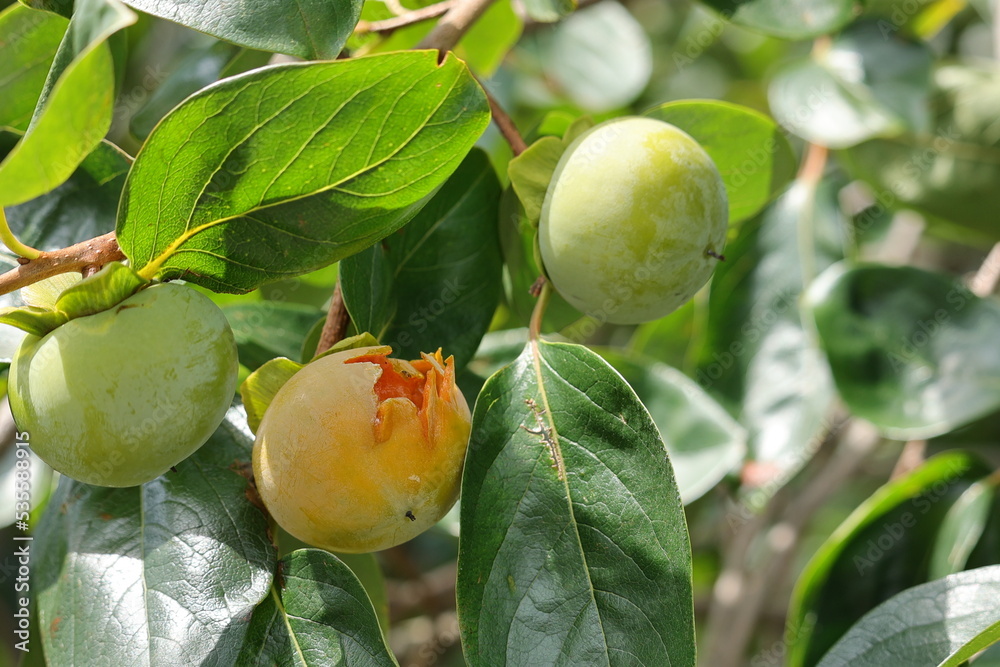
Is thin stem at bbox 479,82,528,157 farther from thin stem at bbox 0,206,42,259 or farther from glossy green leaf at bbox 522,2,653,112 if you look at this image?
glossy green leaf at bbox 522,2,653,112

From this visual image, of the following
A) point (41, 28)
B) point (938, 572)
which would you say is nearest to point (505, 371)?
point (41, 28)

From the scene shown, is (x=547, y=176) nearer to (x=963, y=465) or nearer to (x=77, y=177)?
(x=77, y=177)

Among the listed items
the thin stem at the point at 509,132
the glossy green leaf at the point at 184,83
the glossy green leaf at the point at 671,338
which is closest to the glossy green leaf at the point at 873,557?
the glossy green leaf at the point at 671,338

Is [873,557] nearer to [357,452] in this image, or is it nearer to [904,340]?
[904,340]

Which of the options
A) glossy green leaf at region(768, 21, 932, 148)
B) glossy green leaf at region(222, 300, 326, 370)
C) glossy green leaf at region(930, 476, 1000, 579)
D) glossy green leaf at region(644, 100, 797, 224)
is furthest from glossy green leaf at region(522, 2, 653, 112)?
glossy green leaf at region(930, 476, 1000, 579)

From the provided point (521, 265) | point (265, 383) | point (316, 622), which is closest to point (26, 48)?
point (265, 383)

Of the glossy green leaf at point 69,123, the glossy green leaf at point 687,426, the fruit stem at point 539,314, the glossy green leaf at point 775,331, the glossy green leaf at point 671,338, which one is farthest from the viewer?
the glossy green leaf at point 671,338

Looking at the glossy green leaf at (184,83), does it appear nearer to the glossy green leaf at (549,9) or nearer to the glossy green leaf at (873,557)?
the glossy green leaf at (549,9)
